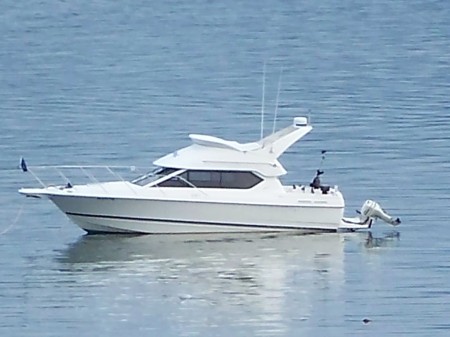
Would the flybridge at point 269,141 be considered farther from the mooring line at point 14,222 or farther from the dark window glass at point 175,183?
the mooring line at point 14,222

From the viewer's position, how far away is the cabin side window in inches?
1777

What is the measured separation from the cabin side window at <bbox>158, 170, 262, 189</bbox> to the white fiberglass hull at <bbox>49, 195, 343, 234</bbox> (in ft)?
1.21

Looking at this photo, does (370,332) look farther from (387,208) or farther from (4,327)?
(387,208)

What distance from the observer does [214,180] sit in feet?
149

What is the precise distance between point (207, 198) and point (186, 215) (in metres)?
0.61

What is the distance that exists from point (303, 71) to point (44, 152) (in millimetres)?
21124

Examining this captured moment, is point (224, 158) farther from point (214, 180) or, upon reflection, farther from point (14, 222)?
point (14, 222)

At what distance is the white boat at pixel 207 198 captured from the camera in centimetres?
4509

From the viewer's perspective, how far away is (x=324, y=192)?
150 ft

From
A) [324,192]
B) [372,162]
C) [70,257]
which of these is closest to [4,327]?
[70,257]

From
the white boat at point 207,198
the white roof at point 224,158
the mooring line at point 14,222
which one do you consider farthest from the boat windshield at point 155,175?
the mooring line at point 14,222

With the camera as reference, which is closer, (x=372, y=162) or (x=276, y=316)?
(x=276, y=316)

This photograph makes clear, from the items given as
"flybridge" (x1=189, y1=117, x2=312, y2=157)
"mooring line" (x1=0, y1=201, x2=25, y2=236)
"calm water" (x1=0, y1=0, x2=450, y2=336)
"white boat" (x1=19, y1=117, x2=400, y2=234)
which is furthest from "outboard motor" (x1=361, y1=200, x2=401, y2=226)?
"mooring line" (x1=0, y1=201, x2=25, y2=236)

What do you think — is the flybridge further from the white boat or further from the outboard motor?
the outboard motor
